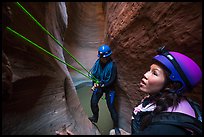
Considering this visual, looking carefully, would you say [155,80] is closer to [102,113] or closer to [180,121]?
[180,121]

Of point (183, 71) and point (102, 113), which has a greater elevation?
point (183, 71)

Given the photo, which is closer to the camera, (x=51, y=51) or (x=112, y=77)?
(x=51, y=51)

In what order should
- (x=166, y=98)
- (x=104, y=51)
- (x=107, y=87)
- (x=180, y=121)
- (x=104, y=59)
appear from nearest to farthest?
1. (x=180, y=121)
2. (x=166, y=98)
3. (x=104, y=51)
4. (x=104, y=59)
5. (x=107, y=87)

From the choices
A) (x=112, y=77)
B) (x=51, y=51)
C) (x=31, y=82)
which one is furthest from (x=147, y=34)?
(x=31, y=82)

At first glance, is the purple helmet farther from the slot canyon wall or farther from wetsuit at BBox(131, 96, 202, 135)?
the slot canyon wall

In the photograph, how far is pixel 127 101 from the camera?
12.2 feet

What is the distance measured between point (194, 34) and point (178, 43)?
0.79ft

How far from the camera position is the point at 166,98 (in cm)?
130

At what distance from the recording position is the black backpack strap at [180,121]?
43.9 inches

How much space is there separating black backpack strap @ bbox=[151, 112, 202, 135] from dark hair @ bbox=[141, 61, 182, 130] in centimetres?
9

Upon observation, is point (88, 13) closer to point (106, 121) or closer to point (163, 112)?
point (106, 121)

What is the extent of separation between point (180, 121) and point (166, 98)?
229 mm

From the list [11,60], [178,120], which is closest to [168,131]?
[178,120]

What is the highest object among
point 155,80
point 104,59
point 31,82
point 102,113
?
point 104,59
